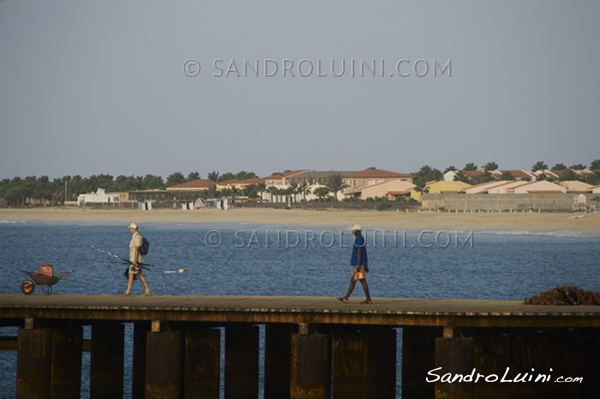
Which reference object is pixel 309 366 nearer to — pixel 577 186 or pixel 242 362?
pixel 242 362

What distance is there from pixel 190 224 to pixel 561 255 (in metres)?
71.8

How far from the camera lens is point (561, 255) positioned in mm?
91375

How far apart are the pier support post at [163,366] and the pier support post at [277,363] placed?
290cm

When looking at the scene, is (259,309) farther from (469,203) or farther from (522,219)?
(469,203)

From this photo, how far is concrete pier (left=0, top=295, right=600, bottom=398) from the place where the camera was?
2138cm

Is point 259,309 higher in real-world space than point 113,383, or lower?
higher

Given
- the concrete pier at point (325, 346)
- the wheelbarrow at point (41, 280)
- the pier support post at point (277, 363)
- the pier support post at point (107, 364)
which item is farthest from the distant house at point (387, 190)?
the pier support post at point (107, 364)

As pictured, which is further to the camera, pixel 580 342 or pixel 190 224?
pixel 190 224

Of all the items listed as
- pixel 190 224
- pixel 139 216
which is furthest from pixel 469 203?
pixel 139 216

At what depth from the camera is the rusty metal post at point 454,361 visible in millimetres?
21219

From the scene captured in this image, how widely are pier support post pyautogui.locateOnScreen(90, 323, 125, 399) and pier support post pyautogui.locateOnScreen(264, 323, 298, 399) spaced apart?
3.54 m

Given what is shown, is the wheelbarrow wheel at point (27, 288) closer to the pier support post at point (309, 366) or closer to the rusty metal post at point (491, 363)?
the pier support post at point (309, 366)

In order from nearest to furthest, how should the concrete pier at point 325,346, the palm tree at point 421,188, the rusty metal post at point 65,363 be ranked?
the concrete pier at point 325,346
the rusty metal post at point 65,363
the palm tree at point 421,188

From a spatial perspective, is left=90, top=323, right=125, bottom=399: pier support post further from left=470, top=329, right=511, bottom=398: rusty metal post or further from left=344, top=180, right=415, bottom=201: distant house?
left=344, top=180, right=415, bottom=201: distant house
